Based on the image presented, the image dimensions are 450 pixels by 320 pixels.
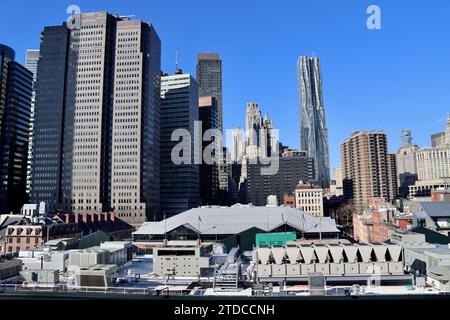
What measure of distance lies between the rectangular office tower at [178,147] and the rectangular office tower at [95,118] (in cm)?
1629

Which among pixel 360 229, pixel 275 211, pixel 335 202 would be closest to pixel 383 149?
pixel 335 202

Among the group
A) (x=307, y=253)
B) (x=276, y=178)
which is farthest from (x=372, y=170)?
(x=307, y=253)

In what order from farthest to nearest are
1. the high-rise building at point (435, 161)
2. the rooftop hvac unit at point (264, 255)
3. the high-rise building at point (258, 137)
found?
1. the high-rise building at point (258, 137)
2. the high-rise building at point (435, 161)
3. the rooftop hvac unit at point (264, 255)

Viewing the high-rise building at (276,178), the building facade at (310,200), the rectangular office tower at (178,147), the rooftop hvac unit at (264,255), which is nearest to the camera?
the rooftop hvac unit at (264,255)

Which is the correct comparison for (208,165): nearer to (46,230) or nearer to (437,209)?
(46,230)

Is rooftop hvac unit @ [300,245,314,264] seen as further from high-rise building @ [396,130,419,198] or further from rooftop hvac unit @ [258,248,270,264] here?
high-rise building @ [396,130,419,198]

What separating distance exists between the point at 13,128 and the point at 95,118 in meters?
27.1

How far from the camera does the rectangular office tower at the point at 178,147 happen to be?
10694cm

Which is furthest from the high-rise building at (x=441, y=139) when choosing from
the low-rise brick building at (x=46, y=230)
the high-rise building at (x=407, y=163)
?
the low-rise brick building at (x=46, y=230)

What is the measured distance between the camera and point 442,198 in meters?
55.4

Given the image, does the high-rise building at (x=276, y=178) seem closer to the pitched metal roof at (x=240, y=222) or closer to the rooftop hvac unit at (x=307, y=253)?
the pitched metal roof at (x=240, y=222)

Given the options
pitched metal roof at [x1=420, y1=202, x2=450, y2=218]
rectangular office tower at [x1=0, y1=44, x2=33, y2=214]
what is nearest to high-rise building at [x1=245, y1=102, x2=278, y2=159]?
rectangular office tower at [x1=0, y1=44, x2=33, y2=214]

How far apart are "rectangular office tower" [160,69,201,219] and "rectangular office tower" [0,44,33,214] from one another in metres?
36.5

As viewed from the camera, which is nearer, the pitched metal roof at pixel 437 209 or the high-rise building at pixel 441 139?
the pitched metal roof at pixel 437 209
